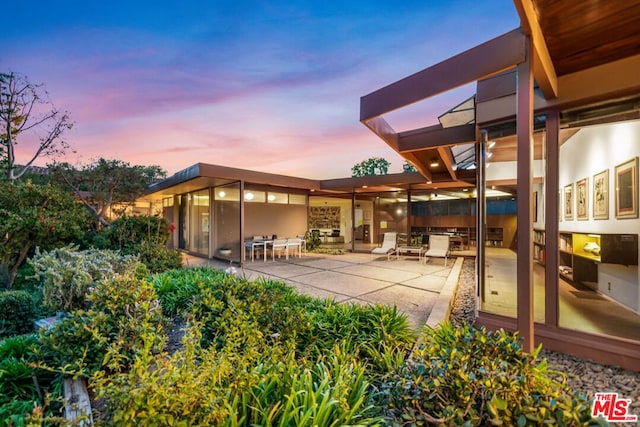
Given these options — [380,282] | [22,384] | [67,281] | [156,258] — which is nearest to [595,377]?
[380,282]

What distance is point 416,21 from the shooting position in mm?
6660

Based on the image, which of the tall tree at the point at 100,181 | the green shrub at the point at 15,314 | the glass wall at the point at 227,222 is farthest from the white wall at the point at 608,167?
the tall tree at the point at 100,181

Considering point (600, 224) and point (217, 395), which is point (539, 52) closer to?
point (217, 395)

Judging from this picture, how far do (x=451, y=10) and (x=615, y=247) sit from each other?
220 inches

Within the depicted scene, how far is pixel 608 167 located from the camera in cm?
458

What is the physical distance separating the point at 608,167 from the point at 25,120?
17420mm

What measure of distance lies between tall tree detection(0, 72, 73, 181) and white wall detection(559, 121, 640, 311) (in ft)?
51.7

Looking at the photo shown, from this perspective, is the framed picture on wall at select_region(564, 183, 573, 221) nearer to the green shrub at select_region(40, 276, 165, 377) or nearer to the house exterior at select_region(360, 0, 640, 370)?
the house exterior at select_region(360, 0, 640, 370)

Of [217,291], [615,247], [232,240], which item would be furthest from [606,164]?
[232,240]

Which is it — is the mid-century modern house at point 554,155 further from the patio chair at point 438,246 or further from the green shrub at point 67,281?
the green shrub at point 67,281

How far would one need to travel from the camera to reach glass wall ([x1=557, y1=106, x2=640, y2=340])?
3307 millimetres

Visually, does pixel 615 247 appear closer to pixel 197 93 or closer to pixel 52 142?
pixel 197 93

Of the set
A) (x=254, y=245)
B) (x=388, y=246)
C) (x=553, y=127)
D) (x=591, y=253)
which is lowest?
(x=388, y=246)

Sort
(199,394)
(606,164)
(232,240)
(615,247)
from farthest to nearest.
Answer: (232,240), (606,164), (615,247), (199,394)
